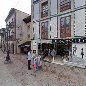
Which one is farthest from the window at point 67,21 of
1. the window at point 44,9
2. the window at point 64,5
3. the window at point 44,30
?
the window at point 44,9

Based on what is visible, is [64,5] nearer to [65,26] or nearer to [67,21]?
[67,21]

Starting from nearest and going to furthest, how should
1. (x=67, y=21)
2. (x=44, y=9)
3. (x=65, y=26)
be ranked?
(x=67, y=21), (x=65, y=26), (x=44, y=9)

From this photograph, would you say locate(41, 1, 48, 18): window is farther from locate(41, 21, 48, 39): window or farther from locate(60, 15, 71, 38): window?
locate(60, 15, 71, 38): window

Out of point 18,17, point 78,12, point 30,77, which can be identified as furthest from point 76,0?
point 18,17

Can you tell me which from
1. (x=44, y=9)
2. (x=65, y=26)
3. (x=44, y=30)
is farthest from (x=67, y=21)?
(x=44, y=9)

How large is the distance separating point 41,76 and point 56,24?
753 cm

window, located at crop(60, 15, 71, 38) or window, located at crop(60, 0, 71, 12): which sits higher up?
window, located at crop(60, 0, 71, 12)

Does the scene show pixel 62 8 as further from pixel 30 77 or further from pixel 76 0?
pixel 30 77

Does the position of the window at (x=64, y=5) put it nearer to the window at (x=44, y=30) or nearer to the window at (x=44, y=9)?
the window at (x=44, y=9)

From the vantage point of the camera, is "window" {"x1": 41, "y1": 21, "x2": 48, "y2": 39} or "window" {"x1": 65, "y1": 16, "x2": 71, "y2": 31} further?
"window" {"x1": 41, "y1": 21, "x2": 48, "y2": 39}

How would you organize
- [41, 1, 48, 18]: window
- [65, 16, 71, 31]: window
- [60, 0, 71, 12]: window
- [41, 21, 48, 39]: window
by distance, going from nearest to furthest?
[65, 16, 71, 31]: window < [60, 0, 71, 12]: window < [41, 21, 48, 39]: window < [41, 1, 48, 18]: window

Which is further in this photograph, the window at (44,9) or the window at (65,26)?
the window at (44,9)

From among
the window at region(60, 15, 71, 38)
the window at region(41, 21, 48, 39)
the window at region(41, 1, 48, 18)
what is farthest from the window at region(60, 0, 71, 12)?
the window at region(41, 21, 48, 39)

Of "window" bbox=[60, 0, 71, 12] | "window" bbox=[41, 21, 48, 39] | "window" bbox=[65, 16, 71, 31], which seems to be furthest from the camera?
"window" bbox=[41, 21, 48, 39]
